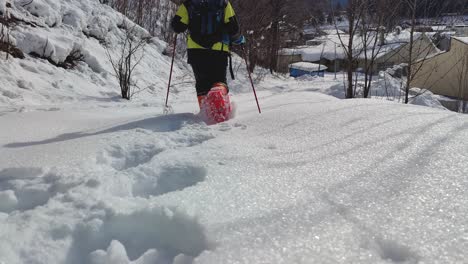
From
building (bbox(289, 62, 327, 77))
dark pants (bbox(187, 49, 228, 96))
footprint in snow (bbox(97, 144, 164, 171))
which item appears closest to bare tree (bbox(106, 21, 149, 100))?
dark pants (bbox(187, 49, 228, 96))

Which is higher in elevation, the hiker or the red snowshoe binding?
the hiker

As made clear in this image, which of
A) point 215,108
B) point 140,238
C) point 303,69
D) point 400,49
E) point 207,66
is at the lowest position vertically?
point 303,69

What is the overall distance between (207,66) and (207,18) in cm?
46

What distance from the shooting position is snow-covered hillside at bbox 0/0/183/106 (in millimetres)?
4570

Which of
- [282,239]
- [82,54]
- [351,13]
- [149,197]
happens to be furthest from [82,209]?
[351,13]

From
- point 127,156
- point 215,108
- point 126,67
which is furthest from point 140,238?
point 126,67

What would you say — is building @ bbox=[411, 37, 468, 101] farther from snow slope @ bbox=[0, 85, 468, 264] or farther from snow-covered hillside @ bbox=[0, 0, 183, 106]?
snow slope @ bbox=[0, 85, 468, 264]

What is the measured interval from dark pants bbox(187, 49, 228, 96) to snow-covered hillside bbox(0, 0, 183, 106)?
195 centimetres

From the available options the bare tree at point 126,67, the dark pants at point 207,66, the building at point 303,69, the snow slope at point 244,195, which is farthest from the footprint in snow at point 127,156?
the building at point 303,69

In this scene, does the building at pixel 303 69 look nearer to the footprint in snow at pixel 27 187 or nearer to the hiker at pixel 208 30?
the hiker at pixel 208 30

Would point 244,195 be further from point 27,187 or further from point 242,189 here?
point 27,187

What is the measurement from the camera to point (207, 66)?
12.1 feet

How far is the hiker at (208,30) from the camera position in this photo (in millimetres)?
3477

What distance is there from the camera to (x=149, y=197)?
5.15 feet
